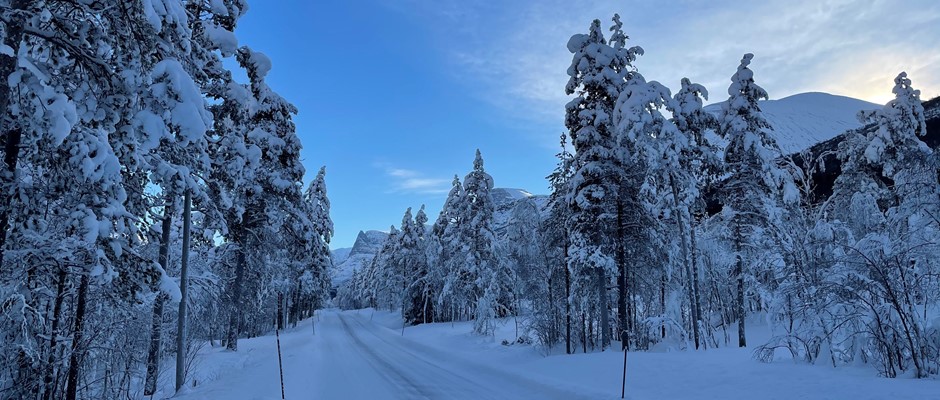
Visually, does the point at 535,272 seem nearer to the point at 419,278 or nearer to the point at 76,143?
the point at 76,143

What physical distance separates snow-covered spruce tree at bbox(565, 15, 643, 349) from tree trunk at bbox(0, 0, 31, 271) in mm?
16054

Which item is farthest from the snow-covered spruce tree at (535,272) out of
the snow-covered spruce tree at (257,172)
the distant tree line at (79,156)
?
the distant tree line at (79,156)

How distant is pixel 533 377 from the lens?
14.0 meters

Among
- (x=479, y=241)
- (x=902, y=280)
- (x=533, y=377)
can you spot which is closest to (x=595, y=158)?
(x=533, y=377)

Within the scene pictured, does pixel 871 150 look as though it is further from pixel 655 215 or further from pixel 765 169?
pixel 655 215

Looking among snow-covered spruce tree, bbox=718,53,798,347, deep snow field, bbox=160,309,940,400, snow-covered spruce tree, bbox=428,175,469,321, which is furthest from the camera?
snow-covered spruce tree, bbox=428,175,469,321

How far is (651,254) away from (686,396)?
33.5ft

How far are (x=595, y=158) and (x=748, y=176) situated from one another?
8.19 metres

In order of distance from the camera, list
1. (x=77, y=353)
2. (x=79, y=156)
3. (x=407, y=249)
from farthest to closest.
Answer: (x=407, y=249) < (x=77, y=353) < (x=79, y=156)

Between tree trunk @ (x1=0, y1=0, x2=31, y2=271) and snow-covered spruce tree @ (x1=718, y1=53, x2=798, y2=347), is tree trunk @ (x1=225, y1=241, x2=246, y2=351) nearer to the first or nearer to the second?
tree trunk @ (x1=0, y1=0, x2=31, y2=271)

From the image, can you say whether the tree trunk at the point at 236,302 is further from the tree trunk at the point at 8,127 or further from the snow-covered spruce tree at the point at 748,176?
the snow-covered spruce tree at the point at 748,176

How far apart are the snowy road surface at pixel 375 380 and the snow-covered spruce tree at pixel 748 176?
44.5ft

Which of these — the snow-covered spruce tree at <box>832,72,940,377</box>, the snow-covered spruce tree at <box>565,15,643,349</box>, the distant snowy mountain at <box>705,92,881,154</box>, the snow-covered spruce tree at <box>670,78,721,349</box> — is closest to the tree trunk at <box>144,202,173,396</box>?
the snow-covered spruce tree at <box>565,15,643,349</box>

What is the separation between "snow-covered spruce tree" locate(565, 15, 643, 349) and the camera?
18609 mm
